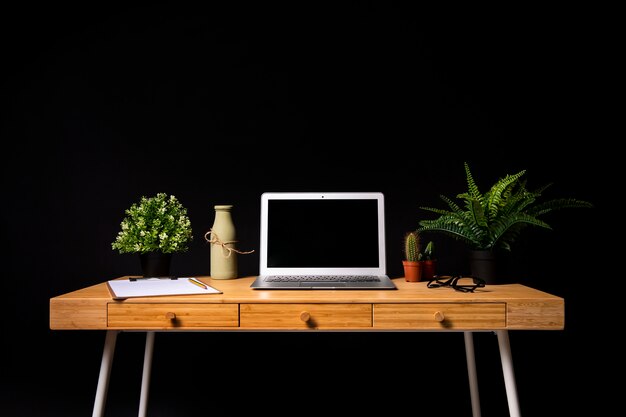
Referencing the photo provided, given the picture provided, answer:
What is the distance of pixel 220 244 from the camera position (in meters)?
1.77

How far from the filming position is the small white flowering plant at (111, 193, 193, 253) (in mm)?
1743

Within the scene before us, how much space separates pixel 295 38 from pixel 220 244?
3.30 feet

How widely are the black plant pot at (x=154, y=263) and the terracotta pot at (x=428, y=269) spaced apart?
101 centimetres

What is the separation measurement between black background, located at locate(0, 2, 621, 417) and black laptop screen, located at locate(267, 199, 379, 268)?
0.27 meters

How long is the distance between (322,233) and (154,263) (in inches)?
26.4

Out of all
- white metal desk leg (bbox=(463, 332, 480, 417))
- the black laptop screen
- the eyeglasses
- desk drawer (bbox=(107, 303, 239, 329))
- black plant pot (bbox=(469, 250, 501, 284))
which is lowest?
white metal desk leg (bbox=(463, 332, 480, 417))

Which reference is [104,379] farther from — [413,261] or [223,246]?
[413,261]

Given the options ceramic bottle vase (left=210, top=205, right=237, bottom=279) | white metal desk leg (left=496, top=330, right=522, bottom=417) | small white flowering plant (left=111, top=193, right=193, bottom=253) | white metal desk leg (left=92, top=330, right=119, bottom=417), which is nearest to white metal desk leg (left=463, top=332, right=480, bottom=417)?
white metal desk leg (left=496, top=330, right=522, bottom=417)

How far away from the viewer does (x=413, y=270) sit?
5.68 ft

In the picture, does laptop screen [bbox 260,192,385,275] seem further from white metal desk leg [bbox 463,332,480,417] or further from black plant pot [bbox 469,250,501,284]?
white metal desk leg [bbox 463,332,480,417]

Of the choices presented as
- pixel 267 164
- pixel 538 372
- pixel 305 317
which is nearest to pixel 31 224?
pixel 267 164

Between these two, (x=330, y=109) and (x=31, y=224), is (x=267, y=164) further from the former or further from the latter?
(x=31, y=224)

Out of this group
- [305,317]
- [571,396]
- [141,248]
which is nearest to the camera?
[305,317]

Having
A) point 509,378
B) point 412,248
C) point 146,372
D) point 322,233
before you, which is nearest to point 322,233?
point 322,233
